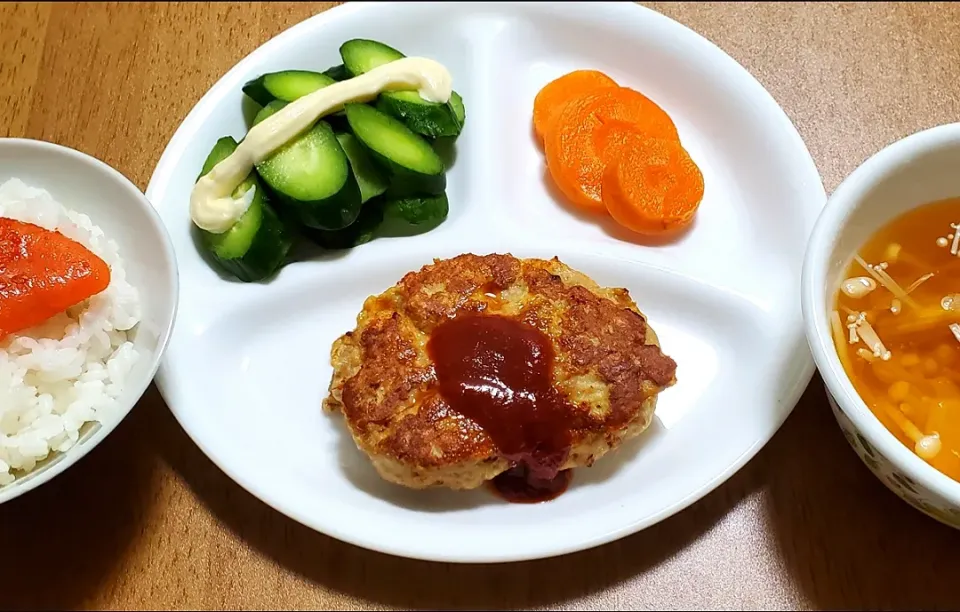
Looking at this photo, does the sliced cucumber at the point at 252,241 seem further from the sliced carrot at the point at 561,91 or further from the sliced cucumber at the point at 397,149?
the sliced carrot at the point at 561,91

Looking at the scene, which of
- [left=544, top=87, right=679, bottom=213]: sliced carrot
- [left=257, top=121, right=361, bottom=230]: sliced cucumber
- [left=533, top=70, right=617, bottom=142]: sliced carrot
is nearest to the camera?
[left=257, top=121, right=361, bottom=230]: sliced cucumber

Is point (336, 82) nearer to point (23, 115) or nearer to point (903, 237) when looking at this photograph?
point (23, 115)

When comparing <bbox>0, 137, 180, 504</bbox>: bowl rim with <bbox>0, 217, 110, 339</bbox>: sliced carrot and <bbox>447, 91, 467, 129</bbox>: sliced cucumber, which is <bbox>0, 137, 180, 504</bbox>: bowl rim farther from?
<bbox>447, 91, 467, 129</bbox>: sliced cucumber

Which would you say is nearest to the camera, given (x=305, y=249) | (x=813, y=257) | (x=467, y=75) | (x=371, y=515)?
(x=813, y=257)

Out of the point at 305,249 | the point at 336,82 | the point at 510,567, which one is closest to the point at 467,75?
the point at 336,82

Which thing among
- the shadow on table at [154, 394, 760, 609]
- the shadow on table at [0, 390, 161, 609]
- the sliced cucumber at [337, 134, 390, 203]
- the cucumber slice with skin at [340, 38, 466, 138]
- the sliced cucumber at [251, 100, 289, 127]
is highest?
the cucumber slice with skin at [340, 38, 466, 138]

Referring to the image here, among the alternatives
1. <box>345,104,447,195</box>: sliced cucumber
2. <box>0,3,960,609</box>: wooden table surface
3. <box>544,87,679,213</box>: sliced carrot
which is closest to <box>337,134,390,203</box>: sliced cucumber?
<box>345,104,447,195</box>: sliced cucumber
